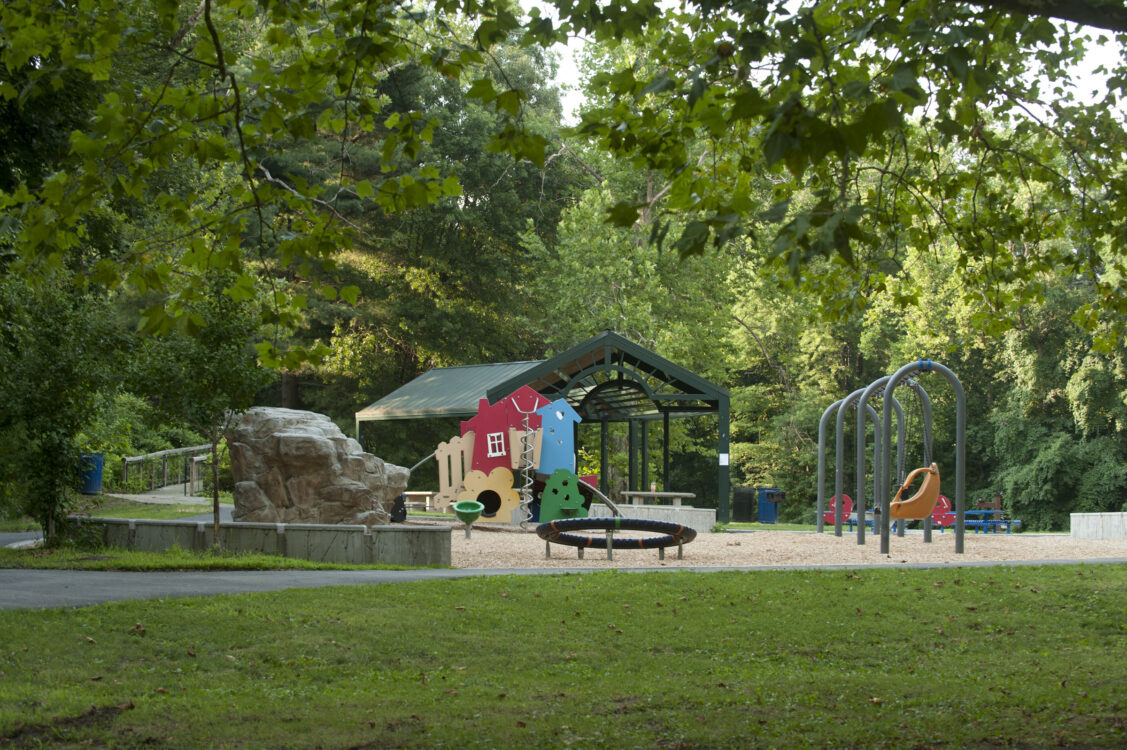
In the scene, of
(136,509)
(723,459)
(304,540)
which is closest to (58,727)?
(304,540)

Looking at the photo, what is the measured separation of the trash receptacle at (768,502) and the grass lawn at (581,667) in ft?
62.7

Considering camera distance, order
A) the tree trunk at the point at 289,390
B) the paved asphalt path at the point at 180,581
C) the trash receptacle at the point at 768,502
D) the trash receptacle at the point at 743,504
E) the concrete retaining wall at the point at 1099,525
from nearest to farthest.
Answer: the paved asphalt path at the point at 180,581 < the concrete retaining wall at the point at 1099,525 < the trash receptacle at the point at 743,504 < the trash receptacle at the point at 768,502 < the tree trunk at the point at 289,390

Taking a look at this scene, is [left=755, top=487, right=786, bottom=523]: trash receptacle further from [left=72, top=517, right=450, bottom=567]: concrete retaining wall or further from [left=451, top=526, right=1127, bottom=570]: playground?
[left=72, top=517, right=450, bottom=567]: concrete retaining wall

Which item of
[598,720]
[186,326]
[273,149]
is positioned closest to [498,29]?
[273,149]

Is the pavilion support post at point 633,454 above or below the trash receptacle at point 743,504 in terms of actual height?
above

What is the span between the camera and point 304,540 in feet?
45.8

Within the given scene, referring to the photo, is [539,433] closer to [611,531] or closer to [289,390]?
[611,531]

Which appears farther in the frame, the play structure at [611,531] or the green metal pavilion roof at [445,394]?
the green metal pavilion roof at [445,394]

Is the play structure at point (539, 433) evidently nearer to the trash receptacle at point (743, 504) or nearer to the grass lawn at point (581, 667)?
the trash receptacle at point (743, 504)

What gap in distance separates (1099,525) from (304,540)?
1554 centimetres

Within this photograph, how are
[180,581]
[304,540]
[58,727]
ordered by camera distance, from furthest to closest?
[304,540], [180,581], [58,727]

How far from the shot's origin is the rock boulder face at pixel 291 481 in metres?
16.9

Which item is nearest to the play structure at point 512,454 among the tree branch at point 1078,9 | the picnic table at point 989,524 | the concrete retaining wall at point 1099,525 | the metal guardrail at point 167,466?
the concrete retaining wall at point 1099,525

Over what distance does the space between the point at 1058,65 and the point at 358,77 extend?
223 inches
